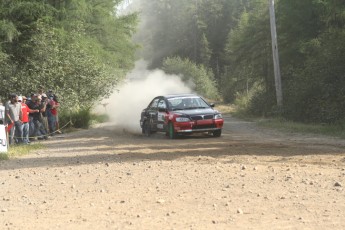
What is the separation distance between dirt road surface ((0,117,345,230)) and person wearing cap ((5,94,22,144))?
277 cm

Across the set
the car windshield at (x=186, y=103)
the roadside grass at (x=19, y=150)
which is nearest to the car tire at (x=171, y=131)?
the car windshield at (x=186, y=103)

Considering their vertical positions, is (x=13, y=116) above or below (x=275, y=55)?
below

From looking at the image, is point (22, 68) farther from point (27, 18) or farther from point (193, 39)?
point (193, 39)

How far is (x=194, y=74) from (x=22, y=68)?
2064 inches

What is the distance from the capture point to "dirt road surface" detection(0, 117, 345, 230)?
7.20 meters

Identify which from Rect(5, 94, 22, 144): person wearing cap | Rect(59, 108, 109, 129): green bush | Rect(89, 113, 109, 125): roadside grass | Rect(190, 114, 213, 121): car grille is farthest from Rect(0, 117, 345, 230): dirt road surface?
Rect(89, 113, 109, 125): roadside grass

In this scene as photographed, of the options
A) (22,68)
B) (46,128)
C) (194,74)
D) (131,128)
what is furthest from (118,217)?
(194,74)

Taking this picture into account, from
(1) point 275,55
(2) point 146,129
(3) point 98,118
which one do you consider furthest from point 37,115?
(1) point 275,55

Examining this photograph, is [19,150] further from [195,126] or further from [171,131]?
[195,126]

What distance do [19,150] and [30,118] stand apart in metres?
4.58

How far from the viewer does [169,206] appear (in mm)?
7945

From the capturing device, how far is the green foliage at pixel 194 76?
7800cm

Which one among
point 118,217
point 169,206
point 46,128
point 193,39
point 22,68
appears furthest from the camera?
point 193,39

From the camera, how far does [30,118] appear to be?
2055cm
